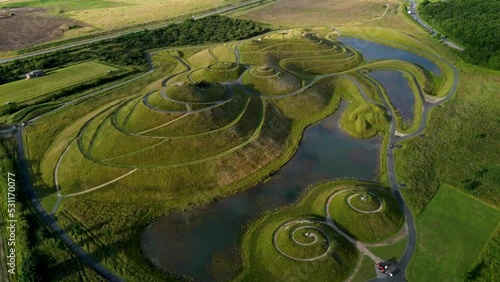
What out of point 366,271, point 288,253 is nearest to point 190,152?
point 288,253

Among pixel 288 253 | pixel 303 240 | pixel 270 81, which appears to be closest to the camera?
pixel 288 253

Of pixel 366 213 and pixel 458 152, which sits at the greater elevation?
pixel 366 213

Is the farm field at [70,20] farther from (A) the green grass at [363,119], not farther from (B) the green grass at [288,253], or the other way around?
(B) the green grass at [288,253]

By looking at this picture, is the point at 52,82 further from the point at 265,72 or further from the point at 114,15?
the point at 114,15

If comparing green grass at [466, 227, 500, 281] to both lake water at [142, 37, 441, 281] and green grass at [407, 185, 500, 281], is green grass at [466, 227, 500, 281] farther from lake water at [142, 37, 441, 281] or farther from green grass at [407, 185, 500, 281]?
lake water at [142, 37, 441, 281]

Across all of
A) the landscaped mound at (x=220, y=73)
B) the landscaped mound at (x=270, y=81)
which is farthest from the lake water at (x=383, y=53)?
the landscaped mound at (x=220, y=73)

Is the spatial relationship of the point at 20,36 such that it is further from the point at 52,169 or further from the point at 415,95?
the point at 415,95

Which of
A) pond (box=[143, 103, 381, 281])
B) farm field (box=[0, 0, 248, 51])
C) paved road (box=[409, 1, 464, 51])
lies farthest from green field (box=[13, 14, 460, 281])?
farm field (box=[0, 0, 248, 51])
